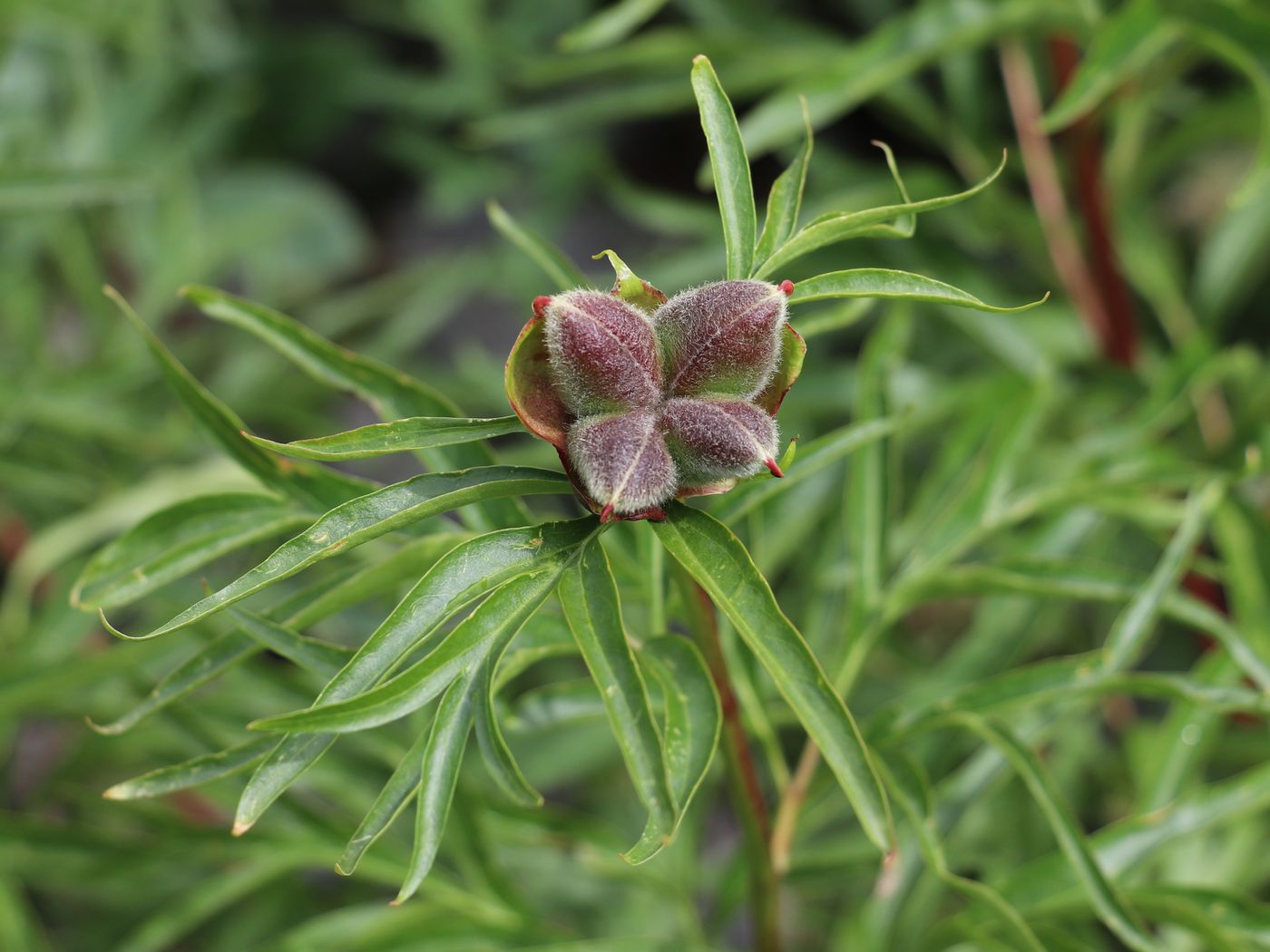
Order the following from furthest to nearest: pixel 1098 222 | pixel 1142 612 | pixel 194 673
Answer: pixel 1098 222
pixel 1142 612
pixel 194 673

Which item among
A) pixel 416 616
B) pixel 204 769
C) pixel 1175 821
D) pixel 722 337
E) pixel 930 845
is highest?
pixel 722 337

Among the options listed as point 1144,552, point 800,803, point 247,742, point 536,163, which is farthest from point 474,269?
point 247,742

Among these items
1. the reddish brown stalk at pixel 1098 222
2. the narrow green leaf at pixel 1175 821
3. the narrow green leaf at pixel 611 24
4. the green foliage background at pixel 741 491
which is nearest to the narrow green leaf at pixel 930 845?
the green foliage background at pixel 741 491

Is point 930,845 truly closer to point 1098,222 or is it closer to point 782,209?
point 782,209

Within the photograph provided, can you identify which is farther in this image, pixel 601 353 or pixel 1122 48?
pixel 1122 48

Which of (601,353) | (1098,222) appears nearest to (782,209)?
(601,353)

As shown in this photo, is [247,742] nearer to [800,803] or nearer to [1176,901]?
[800,803]
